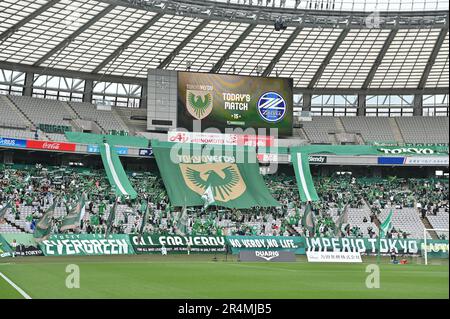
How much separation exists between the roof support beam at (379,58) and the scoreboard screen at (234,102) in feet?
33.8

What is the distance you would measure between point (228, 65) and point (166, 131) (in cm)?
1096

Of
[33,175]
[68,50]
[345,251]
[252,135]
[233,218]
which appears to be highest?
[68,50]

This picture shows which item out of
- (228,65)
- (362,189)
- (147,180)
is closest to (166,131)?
(147,180)

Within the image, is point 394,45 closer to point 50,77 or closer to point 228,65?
point 228,65

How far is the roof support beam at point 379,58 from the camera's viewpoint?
6697 centimetres

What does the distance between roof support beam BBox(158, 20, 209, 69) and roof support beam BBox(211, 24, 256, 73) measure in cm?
472

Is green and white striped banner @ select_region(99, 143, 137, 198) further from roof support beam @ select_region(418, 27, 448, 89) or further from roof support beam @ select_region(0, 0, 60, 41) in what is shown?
roof support beam @ select_region(418, 27, 448, 89)

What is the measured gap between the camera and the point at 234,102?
2820 inches

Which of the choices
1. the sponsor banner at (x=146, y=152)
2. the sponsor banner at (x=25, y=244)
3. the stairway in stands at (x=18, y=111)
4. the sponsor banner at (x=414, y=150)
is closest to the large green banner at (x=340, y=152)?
the sponsor banner at (x=414, y=150)

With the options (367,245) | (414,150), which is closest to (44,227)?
(367,245)

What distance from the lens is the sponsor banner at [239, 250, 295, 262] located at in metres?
51.0

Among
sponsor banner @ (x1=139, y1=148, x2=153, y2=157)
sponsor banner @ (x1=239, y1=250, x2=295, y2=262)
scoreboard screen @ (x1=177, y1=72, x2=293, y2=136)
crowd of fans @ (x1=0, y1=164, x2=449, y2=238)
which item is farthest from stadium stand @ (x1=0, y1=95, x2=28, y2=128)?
sponsor banner @ (x1=239, y1=250, x2=295, y2=262)

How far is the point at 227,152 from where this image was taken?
7206cm

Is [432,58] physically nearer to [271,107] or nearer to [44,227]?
[271,107]
